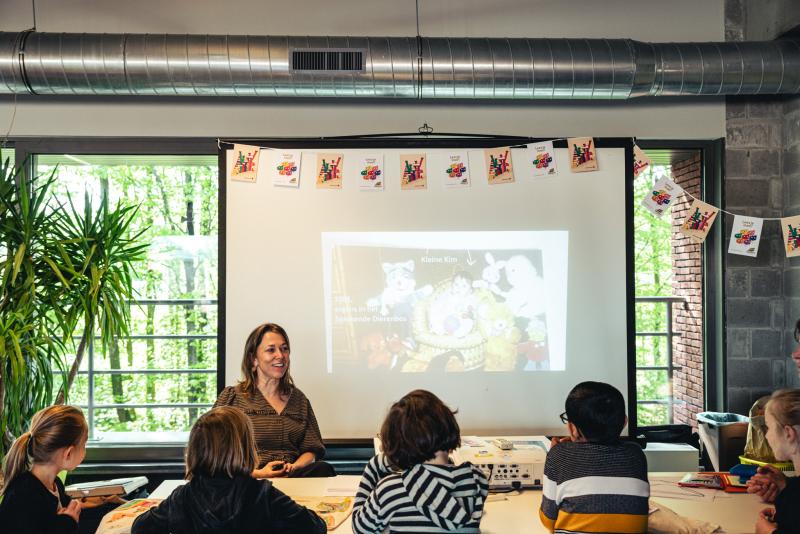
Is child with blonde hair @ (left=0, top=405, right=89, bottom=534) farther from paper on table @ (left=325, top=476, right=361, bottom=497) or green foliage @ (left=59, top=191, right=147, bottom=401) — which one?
green foliage @ (left=59, top=191, right=147, bottom=401)

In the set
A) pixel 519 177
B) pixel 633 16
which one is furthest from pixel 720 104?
pixel 519 177

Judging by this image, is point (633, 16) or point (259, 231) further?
point (633, 16)

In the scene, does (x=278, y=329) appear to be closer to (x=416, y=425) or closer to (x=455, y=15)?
(x=416, y=425)

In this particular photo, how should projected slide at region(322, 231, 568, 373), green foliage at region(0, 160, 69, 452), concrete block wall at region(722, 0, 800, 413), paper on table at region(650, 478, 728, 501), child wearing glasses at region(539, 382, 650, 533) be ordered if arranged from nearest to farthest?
child wearing glasses at region(539, 382, 650, 533), paper on table at region(650, 478, 728, 501), green foliage at region(0, 160, 69, 452), projected slide at region(322, 231, 568, 373), concrete block wall at region(722, 0, 800, 413)

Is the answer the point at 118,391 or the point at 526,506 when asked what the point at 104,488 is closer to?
the point at 118,391

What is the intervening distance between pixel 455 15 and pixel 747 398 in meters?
2.80

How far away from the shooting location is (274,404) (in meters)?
3.19

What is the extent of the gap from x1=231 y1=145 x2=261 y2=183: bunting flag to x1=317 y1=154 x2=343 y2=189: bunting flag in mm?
343

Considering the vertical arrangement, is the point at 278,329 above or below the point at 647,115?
below

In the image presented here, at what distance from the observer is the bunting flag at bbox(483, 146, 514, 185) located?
12.2 ft

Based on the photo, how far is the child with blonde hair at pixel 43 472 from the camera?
199 cm

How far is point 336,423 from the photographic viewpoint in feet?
12.2

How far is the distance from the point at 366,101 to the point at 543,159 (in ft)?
3.53

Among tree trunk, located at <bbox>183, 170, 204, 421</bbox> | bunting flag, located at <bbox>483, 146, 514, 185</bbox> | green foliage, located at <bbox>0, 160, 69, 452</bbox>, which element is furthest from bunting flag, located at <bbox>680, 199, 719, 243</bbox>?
green foliage, located at <bbox>0, 160, 69, 452</bbox>
